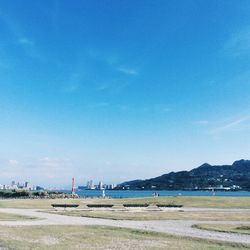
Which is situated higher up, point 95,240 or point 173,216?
point 173,216

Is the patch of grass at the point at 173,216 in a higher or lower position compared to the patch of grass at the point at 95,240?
higher

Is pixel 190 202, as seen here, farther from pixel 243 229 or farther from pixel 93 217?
pixel 243 229

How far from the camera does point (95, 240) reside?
74.6 feet

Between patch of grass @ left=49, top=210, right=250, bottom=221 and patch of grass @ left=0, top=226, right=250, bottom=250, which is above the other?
patch of grass @ left=49, top=210, right=250, bottom=221

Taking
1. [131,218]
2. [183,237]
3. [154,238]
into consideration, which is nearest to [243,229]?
[183,237]

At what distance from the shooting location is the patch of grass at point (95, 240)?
20.4 meters

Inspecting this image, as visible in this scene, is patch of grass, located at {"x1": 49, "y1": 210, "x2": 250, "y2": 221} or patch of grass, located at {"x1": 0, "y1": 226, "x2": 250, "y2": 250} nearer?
patch of grass, located at {"x1": 0, "y1": 226, "x2": 250, "y2": 250}

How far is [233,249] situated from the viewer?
19.9m

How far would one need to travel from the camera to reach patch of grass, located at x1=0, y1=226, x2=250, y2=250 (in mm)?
20406

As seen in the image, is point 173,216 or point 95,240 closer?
point 95,240

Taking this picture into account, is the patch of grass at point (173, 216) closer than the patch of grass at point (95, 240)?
No

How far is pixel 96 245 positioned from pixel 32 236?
5.33 meters

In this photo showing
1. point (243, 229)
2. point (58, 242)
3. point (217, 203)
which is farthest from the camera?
point (217, 203)

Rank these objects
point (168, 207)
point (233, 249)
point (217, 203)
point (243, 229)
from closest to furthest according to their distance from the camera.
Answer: point (233, 249), point (243, 229), point (168, 207), point (217, 203)
